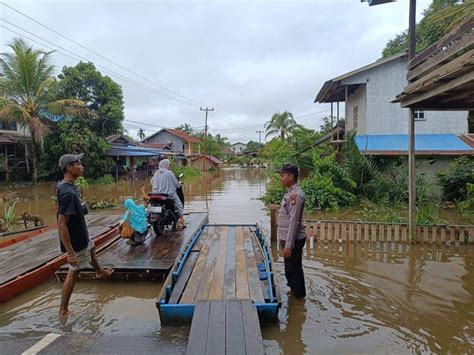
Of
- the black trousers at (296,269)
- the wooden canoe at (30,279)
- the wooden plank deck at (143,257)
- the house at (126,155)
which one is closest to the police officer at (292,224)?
the black trousers at (296,269)

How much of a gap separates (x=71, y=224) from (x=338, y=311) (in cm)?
336

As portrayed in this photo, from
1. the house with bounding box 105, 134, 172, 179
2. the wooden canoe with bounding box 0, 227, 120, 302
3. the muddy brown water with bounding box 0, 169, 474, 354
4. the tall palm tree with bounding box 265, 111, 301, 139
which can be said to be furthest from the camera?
the tall palm tree with bounding box 265, 111, 301, 139

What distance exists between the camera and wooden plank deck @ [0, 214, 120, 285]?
528cm

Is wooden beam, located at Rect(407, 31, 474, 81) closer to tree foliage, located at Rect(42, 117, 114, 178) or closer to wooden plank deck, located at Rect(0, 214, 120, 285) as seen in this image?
wooden plank deck, located at Rect(0, 214, 120, 285)

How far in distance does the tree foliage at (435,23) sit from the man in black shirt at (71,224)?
5274mm

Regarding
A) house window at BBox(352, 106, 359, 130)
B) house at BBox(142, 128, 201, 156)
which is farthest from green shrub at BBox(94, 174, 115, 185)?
house at BBox(142, 128, 201, 156)

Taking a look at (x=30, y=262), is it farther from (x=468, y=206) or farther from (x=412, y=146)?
Answer: (x=468, y=206)

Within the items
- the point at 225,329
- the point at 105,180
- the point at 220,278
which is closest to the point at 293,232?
the point at 220,278

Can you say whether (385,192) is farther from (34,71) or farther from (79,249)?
(34,71)

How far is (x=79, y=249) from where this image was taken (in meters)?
4.13

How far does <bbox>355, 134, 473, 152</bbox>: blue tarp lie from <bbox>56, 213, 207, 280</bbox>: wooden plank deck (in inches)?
407

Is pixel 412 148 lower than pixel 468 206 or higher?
higher

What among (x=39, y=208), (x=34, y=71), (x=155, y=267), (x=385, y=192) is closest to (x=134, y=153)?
(x=34, y=71)

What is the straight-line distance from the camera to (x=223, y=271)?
5.04 metres
